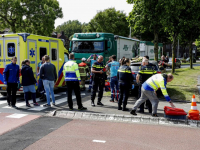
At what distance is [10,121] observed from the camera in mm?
7078

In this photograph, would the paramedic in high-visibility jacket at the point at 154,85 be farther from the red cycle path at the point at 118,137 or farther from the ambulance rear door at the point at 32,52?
the ambulance rear door at the point at 32,52

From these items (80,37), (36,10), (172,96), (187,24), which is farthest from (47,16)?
(172,96)

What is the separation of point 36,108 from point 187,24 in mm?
14660

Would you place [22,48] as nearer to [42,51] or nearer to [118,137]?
[42,51]

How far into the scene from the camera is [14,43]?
10.4 meters

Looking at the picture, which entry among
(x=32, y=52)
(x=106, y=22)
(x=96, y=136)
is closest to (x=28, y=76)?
(x=32, y=52)

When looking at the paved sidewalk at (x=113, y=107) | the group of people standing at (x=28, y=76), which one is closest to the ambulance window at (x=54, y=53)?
the group of people standing at (x=28, y=76)

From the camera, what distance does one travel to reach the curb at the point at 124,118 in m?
6.64

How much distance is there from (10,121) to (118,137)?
329 centimetres

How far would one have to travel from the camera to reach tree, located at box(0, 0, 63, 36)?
99.2ft

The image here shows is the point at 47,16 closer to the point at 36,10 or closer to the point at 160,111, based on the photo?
the point at 36,10

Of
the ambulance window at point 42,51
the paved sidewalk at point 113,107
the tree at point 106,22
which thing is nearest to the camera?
the paved sidewalk at point 113,107

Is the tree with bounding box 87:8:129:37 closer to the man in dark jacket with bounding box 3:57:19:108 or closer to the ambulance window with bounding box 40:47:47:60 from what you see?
the ambulance window with bounding box 40:47:47:60

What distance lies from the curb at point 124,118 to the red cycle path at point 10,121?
2.27 ft
